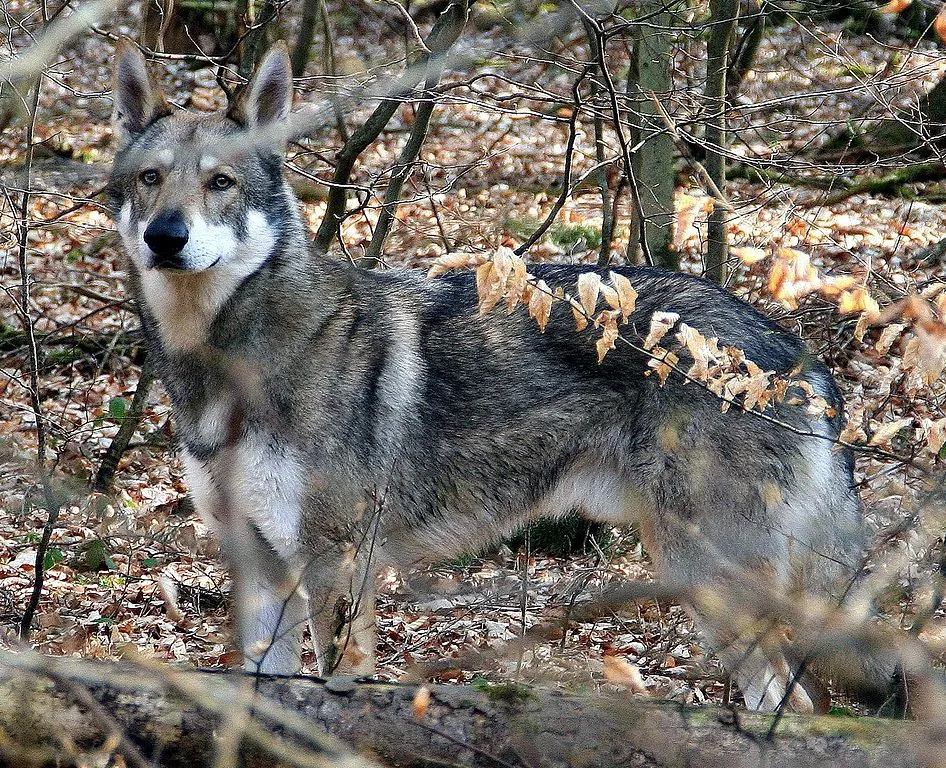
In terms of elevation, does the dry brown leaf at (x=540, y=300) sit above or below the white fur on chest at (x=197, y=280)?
above

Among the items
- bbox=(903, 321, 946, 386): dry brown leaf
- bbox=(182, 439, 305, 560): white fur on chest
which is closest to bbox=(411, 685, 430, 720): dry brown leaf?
bbox=(182, 439, 305, 560): white fur on chest

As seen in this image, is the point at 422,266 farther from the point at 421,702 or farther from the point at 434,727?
the point at 421,702

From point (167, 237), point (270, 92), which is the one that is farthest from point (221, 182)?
point (270, 92)

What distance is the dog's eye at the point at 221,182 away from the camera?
156 inches

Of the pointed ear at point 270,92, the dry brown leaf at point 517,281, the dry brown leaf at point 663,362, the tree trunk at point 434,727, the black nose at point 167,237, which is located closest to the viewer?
the tree trunk at point 434,727

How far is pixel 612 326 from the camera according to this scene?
3238 mm

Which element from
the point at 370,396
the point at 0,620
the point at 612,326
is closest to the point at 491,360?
the point at 370,396

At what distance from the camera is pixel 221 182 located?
157 inches

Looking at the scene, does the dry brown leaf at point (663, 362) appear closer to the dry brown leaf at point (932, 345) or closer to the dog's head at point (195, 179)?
the dry brown leaf at point (932, 345)

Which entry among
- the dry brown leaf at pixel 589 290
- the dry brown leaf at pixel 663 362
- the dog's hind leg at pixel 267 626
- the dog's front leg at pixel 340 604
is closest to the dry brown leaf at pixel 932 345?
the dry brown leaf at pixel 663 362

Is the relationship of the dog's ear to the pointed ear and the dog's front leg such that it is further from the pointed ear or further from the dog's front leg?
the dog's front leg

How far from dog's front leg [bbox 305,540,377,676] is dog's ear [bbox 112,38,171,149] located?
183 cm

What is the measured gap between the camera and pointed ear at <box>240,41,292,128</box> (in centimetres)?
418

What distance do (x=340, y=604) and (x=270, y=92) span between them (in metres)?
2.02
